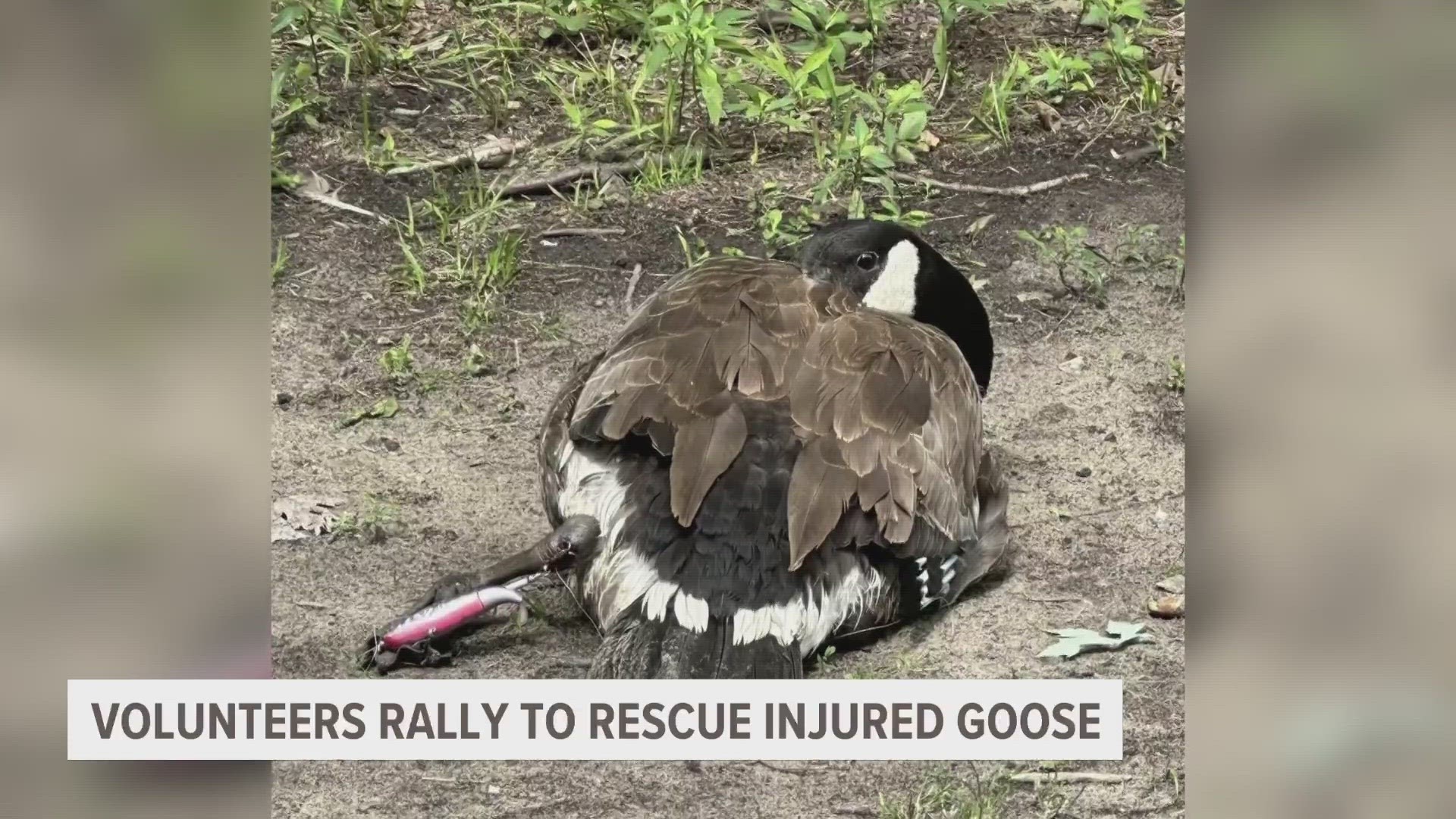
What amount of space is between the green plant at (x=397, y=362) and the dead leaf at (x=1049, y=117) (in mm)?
1815

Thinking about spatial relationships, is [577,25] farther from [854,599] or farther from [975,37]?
[854,599]

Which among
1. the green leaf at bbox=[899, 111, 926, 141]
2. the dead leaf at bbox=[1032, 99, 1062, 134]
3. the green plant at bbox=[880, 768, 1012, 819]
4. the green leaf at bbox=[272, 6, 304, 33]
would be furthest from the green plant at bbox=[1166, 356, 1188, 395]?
the green leaf at bbox=[272, 6, 304, 33]

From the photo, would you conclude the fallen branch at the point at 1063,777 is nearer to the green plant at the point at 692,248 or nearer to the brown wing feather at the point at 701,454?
the brown wing feather at the point at 701,454

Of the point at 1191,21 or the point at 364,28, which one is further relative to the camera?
the point at 364,28

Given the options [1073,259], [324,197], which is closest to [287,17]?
[324,197]

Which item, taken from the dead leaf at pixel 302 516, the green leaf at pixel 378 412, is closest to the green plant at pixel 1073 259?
the green leaf at pixel 378 412

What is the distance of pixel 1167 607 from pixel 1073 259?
1.03m

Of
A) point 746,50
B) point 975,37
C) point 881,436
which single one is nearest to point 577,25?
point 746,50

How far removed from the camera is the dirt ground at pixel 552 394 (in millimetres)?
3107

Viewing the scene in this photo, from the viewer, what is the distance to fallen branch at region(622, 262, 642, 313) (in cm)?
399

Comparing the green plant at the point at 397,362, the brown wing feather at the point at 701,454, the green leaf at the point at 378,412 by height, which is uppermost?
the green plant at the point at 397,362

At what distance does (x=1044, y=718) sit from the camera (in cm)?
312

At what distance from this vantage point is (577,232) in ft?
13.4

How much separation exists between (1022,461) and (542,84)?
5.48 feet
